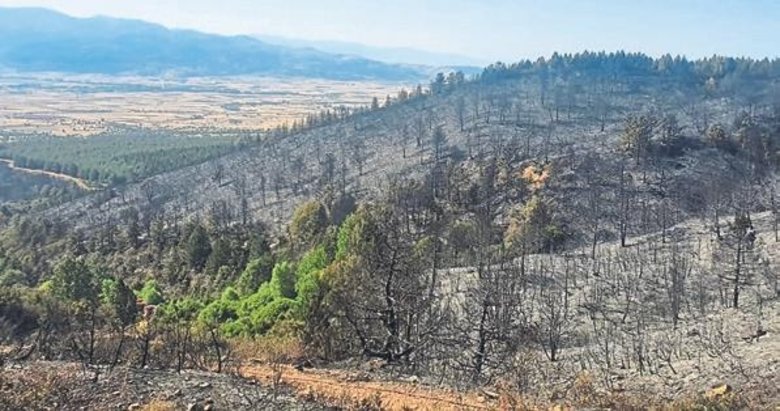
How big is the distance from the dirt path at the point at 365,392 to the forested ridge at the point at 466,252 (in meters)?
1.05

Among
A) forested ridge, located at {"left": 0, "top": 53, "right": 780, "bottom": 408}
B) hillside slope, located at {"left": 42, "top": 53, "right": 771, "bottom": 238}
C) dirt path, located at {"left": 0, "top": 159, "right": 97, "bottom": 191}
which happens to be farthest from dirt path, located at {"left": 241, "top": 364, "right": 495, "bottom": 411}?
dirt path, located at {"left": 0, "top": 159, "right": 97, "bottom": 191}

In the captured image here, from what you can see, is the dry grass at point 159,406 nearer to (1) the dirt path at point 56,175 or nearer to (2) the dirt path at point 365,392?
(2) the dirt path at point 365,392

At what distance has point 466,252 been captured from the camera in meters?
39.8

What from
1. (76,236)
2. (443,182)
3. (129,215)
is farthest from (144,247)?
(443,182)

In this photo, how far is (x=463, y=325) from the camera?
985 inches

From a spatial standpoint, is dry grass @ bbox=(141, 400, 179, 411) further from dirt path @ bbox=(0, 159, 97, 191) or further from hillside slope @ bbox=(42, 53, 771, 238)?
dirt path @ bbox=(0, 159, 97, 191)

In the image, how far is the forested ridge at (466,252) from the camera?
18156 millimetres

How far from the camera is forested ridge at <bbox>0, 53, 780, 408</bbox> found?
18.2 metres

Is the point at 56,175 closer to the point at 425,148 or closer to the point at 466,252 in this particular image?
the point at 425,148

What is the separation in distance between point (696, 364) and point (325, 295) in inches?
353

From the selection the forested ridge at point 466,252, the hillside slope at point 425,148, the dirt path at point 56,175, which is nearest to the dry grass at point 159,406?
the forested ridge at point 466,252

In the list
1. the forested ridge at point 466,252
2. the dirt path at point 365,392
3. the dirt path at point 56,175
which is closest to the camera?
the dirt path at point 365,392

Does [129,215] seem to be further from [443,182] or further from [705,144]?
[705,144]

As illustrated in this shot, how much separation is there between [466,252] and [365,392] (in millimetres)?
26335
